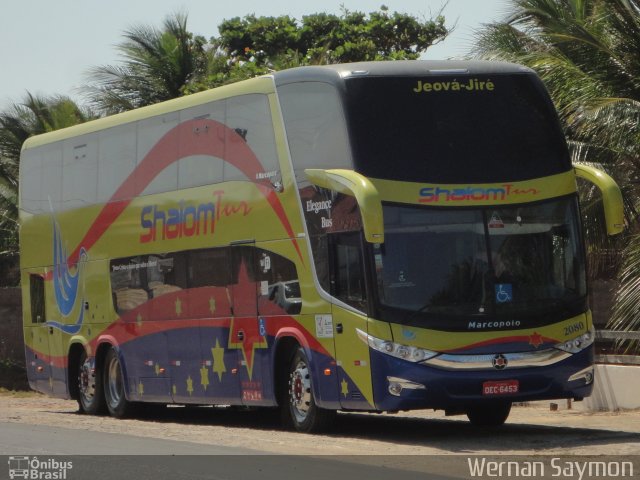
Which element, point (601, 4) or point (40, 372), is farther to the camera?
point (40, 372)

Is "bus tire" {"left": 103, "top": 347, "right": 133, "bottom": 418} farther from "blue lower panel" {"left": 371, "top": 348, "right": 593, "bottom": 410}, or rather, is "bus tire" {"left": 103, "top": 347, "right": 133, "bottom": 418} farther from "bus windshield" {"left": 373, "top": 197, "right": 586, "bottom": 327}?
"bus windshield" {"left": 373, "top": 197, "right": 586, "bottom": 327}

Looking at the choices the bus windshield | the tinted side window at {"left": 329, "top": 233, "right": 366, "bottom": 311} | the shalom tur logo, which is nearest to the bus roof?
the shalom tur logo

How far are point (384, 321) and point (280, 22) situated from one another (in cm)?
3351

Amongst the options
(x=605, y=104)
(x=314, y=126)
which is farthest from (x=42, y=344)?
(x=605, y=104)

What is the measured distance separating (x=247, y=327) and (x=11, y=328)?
56.8ft

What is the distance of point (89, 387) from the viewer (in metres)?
22.2

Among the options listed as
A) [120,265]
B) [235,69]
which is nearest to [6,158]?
[235,69]

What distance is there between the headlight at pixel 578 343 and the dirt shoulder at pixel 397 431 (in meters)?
0.97

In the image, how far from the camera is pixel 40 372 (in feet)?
77.6

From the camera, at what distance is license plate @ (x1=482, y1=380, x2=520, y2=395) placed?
14.7m

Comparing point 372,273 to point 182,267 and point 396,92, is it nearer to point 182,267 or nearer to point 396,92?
point 396,92

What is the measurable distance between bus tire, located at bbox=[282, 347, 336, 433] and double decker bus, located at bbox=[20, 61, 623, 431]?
3cm

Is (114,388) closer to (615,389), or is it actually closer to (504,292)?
(615,389)

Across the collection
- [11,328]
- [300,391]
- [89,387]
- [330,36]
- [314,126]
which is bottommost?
[300,391]
